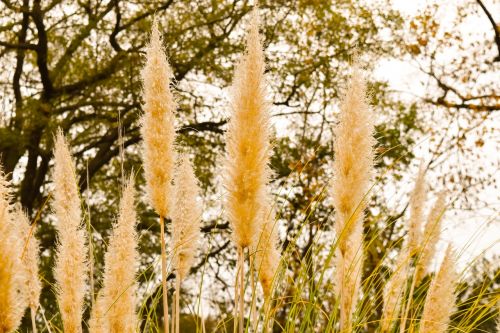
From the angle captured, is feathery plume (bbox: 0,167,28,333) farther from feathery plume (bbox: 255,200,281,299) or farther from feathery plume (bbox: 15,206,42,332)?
feathery plume (bbox: 255,200,281,299)

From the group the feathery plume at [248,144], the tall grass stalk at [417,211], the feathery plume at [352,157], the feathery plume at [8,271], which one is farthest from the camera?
the tall grass stalk at [417,211]

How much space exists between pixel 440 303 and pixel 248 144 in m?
0.72

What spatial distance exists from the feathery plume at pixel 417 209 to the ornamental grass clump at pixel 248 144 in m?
1.03

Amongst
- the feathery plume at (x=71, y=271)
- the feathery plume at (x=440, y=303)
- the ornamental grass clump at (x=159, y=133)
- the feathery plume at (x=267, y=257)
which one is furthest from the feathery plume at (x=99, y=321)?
the feathery plume at (x=440, y=303)

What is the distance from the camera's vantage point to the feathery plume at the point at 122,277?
2121mm

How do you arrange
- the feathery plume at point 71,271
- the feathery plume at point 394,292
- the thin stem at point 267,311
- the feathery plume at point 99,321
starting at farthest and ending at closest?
1. the feathery plume at point 394,292
2. the thin stem at point 267,311
3. the feathery plume at point 99,321
4. the feathery plume at point 71,271

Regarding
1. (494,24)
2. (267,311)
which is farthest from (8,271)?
(494,24)

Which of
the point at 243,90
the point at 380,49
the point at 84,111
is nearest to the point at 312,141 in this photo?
the point at 380,49

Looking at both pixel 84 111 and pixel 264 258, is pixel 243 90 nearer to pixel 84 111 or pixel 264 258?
pixel 264 258

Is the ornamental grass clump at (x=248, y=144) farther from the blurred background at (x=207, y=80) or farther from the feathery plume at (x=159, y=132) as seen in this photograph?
the blurred background at (x=207, y=80)

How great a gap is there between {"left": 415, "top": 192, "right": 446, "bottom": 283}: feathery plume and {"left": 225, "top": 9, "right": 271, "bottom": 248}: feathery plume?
2.83 feet

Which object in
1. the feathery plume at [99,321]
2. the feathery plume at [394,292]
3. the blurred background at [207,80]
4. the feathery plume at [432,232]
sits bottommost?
the feathery plume at [99,321]

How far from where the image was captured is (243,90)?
192 cm

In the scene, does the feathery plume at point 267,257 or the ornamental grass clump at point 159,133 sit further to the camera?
the feathery plume at point 267,257
